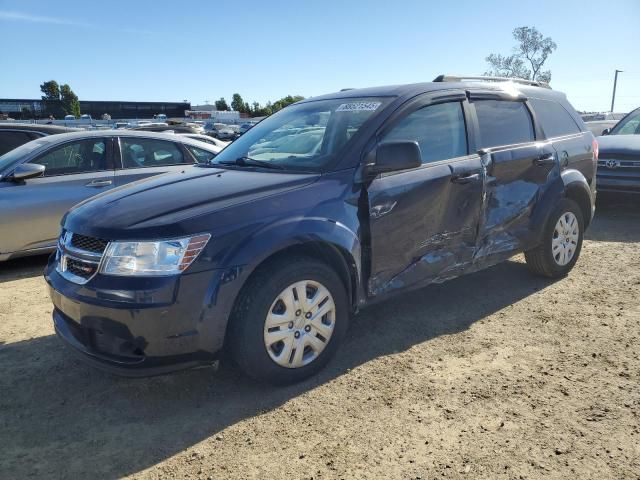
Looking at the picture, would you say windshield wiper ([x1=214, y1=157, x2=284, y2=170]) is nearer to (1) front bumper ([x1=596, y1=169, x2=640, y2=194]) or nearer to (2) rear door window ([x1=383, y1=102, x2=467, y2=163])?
(2) rear door window ([x1=383, y1=102, x2=467, y2=163])

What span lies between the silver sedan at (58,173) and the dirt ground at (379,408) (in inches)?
59.9

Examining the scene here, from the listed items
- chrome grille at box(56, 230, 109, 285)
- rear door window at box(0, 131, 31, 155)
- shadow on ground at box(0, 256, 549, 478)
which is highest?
rear door window at box(0, 131, 31, 155)

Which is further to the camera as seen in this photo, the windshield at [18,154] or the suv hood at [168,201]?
the windshield at [18,154]

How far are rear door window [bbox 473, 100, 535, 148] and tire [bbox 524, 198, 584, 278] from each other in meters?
0.78

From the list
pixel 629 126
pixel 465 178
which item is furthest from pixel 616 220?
pixel 465 178

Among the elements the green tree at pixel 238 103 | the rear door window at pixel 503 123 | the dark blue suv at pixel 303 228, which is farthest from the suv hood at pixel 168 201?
the green tree at pixel 238 103

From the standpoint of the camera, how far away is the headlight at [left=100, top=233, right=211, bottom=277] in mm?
2701

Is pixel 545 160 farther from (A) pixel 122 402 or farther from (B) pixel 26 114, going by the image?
(B) pixel 26 114

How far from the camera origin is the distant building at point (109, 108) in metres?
61.6

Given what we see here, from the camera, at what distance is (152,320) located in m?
2.68

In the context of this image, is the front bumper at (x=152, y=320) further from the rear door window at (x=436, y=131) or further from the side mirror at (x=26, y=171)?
the side mirror at (x=26, y=171)

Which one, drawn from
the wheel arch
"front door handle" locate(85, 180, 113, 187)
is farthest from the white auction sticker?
"front door handle" locate(85, 180, 113, 187)

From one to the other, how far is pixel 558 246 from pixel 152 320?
3.86 m

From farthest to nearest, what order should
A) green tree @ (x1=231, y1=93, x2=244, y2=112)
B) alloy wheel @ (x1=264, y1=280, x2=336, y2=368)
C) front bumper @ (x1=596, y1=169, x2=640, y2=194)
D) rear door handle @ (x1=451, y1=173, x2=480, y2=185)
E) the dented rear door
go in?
green tree @ (x1=231, y1=93, x2=244, y2=112), front bumper @ (x1=596, y1=169, x2=640, y2=194), rear door handle @ (x1=451, y1=173, x2=480, y2=185), the dented rear door, alloy wheel @ (x1=264, y1=280, x2=336, y2=368)
